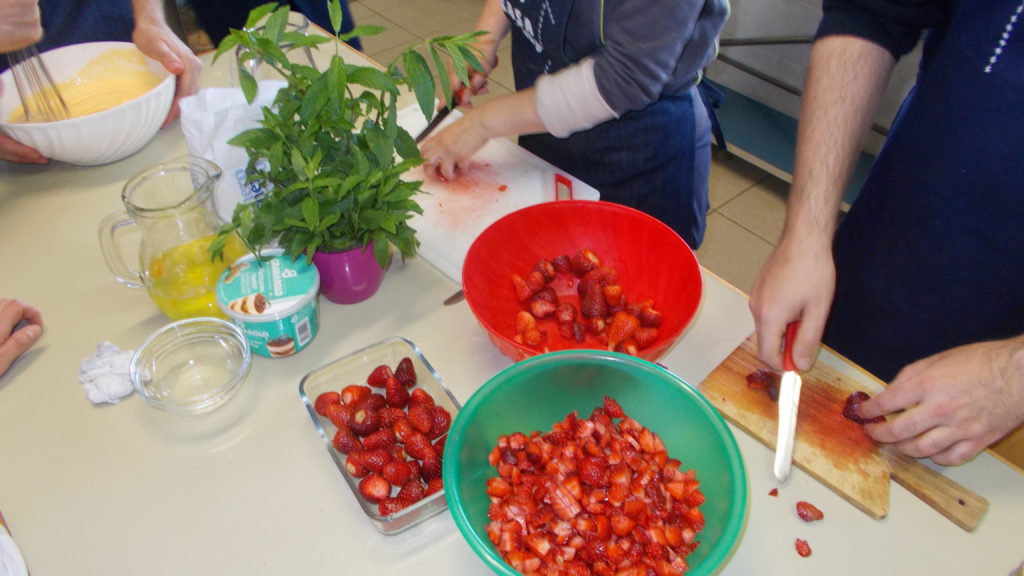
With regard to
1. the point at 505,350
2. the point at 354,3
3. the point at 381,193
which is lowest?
the point at 354,3

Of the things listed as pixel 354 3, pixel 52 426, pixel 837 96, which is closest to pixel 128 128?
pixel 52 426

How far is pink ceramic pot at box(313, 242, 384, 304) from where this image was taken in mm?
936

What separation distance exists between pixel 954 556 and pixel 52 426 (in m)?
1.10

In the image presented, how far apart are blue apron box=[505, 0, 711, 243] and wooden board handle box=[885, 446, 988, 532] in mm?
683

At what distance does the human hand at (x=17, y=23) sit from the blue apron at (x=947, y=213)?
4.56ft

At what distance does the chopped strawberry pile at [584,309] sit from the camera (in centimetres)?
91

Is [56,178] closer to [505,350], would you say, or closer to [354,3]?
[505,350]

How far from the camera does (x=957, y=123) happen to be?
933 millimetres

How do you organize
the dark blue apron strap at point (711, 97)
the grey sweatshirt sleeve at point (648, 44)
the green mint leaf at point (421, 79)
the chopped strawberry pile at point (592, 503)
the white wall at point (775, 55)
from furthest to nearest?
the white wall at point (775, 55), the dark blue apron strap at point (711, 97), the grey sweatshirt sleeve at point (648, 44), the green mint leaf at point (421, 79), the chopped strawberry pile at point (592, 503)

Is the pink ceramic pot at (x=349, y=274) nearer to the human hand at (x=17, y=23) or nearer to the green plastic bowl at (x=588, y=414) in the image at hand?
the green plastic bowl at (x=588, y=414)

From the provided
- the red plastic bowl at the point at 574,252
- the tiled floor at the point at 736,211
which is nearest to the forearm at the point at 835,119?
the red plastic bowl at the point at 574,252

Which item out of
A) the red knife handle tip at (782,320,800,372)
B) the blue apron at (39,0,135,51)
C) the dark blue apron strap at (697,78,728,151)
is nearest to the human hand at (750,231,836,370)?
the red knife handle tip at (782,320,800,372)

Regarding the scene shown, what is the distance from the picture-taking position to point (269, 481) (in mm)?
824

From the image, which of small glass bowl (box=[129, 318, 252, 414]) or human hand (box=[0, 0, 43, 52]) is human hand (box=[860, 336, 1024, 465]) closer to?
small glass bowl (box=[129, 318, 252, 414])
